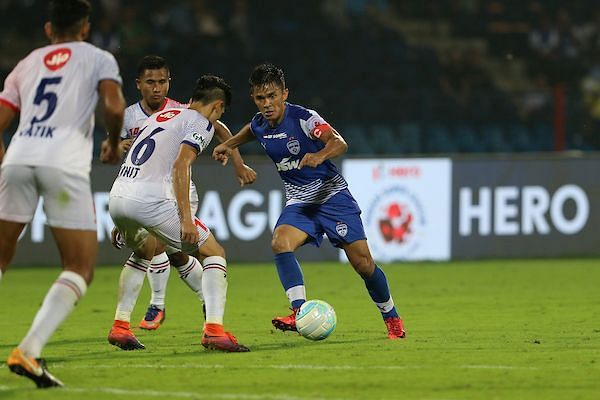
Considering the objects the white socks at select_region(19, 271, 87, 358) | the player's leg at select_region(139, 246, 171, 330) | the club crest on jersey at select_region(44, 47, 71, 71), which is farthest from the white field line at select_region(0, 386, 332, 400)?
the player's leg at select_region(139, 246, 171, 330)

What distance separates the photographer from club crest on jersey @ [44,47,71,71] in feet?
21.0

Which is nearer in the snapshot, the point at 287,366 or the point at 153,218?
the point at 287,366

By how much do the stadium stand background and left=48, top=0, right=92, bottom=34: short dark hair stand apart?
9.22 m

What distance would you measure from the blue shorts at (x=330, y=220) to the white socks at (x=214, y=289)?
0.79 m

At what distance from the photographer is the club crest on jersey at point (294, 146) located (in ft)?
28.7

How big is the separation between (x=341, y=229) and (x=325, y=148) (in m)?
0.73

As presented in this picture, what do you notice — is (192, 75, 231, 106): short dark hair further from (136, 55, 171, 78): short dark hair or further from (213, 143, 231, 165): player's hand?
(136, 55, 171, 78): short dark hair

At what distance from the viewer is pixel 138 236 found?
838cm

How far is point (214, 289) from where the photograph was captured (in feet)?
26.4

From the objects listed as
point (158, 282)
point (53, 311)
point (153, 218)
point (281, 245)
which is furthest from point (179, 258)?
point (53, 311)

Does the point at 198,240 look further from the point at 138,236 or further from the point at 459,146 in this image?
the point at 459,146

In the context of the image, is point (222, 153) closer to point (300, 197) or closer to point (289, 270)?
point (300, 197)

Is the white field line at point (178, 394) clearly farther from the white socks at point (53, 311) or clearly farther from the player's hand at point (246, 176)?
the player's hand at point (246, 176)

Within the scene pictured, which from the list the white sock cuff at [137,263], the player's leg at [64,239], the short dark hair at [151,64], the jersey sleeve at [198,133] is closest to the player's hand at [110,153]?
the player's leg at [64,239]
